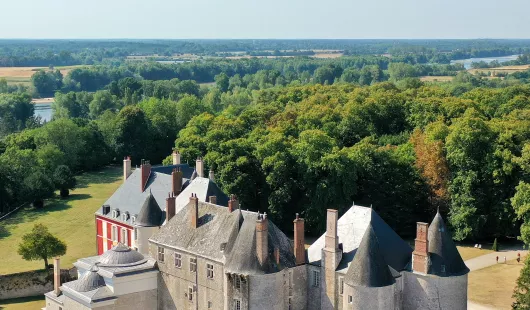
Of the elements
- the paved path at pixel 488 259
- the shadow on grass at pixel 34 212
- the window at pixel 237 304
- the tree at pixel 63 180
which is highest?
the window at pixel 237 304

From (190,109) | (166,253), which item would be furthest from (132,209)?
(190,109)

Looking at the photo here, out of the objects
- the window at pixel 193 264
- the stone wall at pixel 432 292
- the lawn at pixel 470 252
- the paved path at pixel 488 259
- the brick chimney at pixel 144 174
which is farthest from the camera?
the lawn at pixel 470 252

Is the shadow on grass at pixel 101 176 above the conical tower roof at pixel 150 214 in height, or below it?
below

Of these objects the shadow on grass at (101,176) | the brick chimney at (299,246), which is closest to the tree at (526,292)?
the brick chimney at (299,246)

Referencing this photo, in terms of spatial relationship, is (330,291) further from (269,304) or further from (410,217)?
(410,217)

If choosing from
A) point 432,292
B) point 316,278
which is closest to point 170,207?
point 316,278

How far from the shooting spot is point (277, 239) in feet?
144

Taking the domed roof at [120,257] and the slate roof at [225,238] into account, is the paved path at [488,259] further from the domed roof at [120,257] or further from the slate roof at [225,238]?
the domed roof at [120,257]

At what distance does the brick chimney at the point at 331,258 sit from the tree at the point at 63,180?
2098 inches

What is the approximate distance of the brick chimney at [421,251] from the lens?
4150 centimetres

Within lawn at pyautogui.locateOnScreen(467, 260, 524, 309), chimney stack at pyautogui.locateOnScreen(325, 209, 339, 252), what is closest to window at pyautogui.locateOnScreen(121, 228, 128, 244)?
chimney stack at pyautogui.locateOnScreen(325, 209, 339, 252)

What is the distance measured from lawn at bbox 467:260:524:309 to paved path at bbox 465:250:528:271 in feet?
2.30

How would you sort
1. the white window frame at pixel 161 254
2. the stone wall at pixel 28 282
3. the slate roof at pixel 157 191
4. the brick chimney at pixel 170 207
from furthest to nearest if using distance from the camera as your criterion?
the stone wall at pixel 28 282 < the slate roof at pixel 157 191 < the brick chimney at pixel 170 207 < the white window frame at pixel 161 254

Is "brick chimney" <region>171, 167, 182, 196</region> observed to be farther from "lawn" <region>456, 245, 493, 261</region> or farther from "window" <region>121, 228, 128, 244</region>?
"lawn" <region>456, 245, 493, 261</region>
